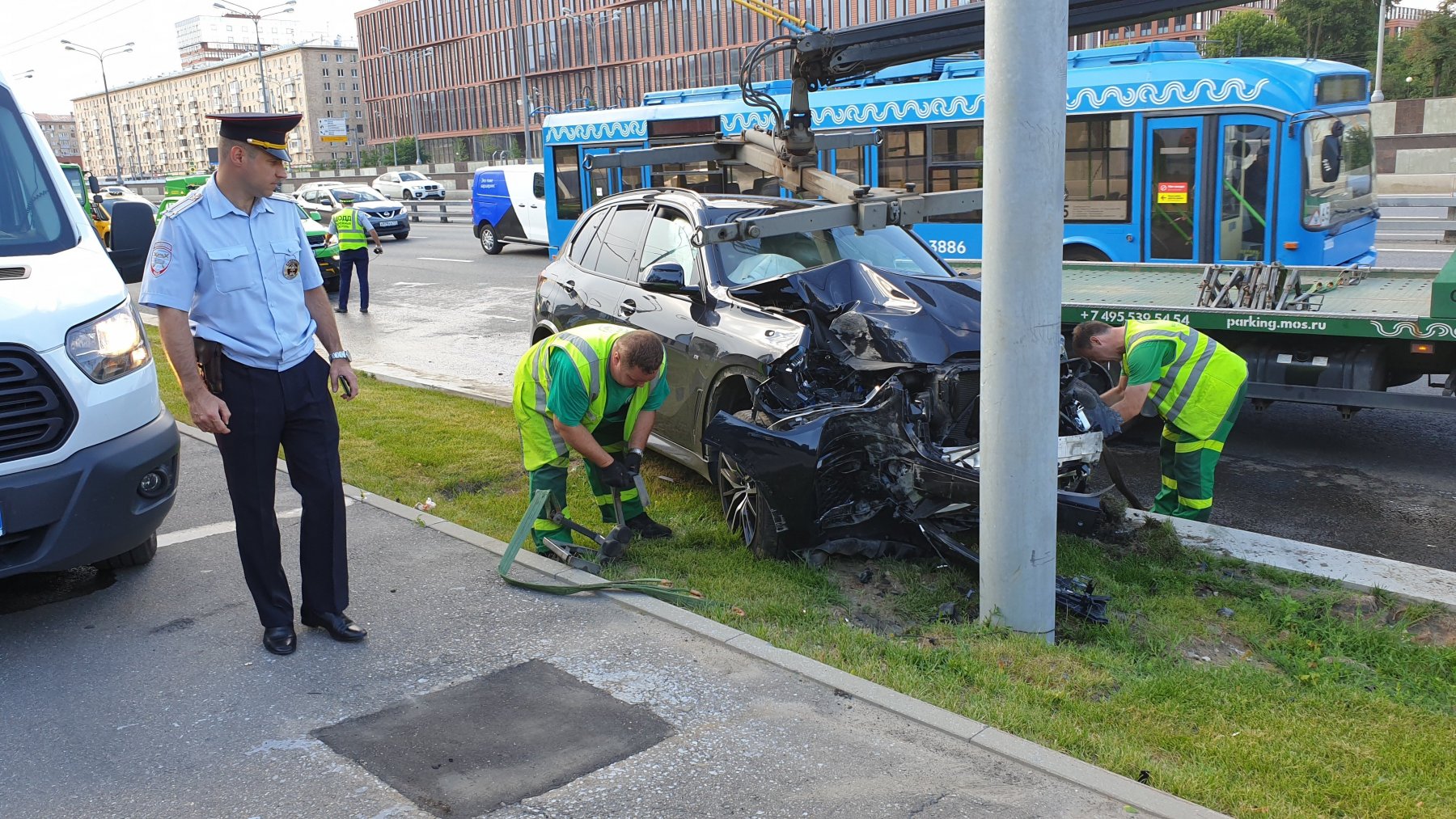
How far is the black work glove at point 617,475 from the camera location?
5332mm

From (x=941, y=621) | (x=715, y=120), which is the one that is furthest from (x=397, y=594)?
(x=715, y=120)

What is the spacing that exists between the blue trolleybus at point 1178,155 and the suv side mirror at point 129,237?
540cm

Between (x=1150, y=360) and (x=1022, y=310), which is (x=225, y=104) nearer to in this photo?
(x=1150, y=360)

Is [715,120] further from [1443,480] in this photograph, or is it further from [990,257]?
[990,257]

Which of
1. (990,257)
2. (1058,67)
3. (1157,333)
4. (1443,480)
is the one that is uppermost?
(1058,67)

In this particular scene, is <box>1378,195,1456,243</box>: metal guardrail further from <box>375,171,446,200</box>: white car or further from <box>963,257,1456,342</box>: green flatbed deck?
<box>375,171,446,200</box>: white car

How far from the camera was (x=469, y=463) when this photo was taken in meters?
7.29

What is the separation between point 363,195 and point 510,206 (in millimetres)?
9647

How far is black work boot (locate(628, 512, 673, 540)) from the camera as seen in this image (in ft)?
19.0

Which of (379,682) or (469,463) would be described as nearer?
(379,682)

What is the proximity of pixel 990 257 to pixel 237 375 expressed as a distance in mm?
2766

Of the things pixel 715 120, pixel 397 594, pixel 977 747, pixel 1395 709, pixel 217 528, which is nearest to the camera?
pixel 977 747

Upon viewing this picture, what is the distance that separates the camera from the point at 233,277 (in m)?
4.16

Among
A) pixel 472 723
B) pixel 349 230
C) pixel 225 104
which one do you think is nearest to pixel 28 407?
pixel 472 723
